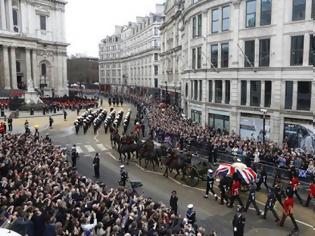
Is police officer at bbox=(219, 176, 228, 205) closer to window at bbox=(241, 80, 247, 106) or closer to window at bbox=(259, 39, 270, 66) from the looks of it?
window at bbox=(259, 39, 270, 66)

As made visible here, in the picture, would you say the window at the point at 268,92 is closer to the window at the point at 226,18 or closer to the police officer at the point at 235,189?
the window at the point at 226,18

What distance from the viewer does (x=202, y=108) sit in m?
39.2

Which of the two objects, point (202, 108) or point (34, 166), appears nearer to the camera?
point (34, 166)

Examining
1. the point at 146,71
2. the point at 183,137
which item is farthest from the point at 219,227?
the point at 146,71

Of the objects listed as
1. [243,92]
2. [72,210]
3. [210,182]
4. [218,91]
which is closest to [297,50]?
[243,92]

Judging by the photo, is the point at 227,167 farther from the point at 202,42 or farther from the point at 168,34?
the point at 168,34

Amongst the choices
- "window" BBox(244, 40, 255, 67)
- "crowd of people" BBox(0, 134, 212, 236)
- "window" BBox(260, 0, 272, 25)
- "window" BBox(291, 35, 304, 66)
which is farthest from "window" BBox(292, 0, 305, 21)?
"crowd of people" BBox(0, 134, 212, 236)

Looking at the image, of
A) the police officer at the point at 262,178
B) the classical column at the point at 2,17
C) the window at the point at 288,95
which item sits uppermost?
the classical column at the point at 2,17

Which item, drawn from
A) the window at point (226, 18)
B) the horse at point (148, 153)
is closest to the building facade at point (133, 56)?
the window at point (226, 18)

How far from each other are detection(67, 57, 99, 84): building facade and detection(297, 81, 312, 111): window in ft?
425

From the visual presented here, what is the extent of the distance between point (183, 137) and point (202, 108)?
37.6 feet

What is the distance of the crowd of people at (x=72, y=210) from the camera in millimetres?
10602

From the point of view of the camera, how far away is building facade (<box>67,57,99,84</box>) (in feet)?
494

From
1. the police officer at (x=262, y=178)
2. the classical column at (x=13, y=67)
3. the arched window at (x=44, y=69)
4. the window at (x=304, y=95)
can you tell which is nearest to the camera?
the police officer at (x=262, y=178)
